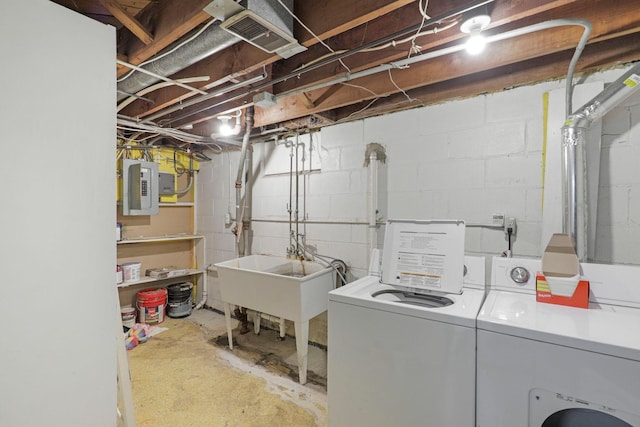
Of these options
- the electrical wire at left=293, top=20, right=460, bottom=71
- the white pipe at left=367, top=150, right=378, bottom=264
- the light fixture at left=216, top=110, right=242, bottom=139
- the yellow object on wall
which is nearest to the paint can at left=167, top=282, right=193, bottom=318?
the yellow object on wall

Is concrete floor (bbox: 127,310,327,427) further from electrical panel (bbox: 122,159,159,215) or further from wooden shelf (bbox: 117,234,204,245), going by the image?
electrical panel (bbox: 122,159,159,215)

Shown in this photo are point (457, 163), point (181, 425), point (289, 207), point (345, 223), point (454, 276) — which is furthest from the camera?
point (289, 207)

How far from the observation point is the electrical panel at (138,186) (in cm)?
316

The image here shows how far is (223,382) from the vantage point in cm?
222

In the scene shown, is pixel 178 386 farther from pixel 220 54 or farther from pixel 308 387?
pixel 220 54

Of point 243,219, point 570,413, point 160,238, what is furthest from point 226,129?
point 570,413

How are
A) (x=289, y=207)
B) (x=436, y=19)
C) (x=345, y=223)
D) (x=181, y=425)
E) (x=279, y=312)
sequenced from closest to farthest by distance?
(x=436, y=19) < (x=181, y=425) < (x=279, y=312) < (x=345, y=223) < (x=289, y=207)

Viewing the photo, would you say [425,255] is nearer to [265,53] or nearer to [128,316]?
[265,53]

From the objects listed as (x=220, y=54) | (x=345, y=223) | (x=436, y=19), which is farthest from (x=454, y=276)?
(x=220, y=54)

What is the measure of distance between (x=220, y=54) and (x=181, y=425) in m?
2.36

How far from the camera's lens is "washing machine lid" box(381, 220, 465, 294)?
168 centimetres

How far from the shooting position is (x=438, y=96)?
6.95 feet

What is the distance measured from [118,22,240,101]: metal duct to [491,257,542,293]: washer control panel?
1.82 meters

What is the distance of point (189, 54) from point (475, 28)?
4.69 feet
